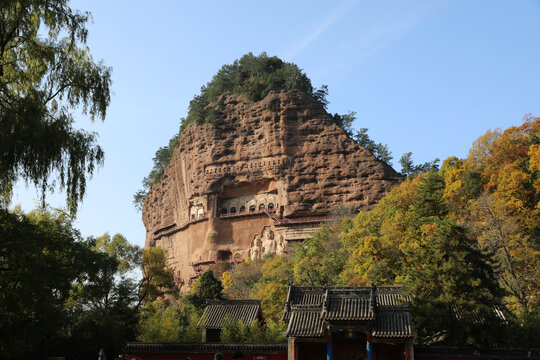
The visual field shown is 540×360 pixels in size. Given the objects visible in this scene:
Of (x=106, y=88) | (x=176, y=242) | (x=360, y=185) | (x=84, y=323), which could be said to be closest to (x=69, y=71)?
(x=106, y=88)

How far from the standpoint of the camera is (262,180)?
51219 millimetres

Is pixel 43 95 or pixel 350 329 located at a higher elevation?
pixel 43 95

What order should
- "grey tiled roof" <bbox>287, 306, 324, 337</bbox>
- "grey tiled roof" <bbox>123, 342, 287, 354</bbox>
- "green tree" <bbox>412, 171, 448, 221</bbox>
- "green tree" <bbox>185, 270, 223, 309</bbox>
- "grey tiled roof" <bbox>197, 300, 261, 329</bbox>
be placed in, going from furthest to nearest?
"green tree" <bbox>185, 270, 223, 309</bbox>
"green tree" <bbox>412, 171, 448, 221</bbox>
"grey tiled roof" <bbox>197, 300, 261, 329</bbox>
"grey tiled roof" <bbox>123, 342, 287, 354</bbox>
"grey tiled roof" <bbox>287, 306, 324, 337</bbox>

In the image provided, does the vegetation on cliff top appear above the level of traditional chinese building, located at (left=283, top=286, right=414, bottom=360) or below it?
above

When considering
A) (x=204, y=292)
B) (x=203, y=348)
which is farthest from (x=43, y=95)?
(x=204, y=292)

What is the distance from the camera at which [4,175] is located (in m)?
11.8

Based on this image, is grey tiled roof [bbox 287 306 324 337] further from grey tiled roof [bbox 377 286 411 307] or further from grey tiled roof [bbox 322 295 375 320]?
grey tiled roof [bbox 377 286 411 307]

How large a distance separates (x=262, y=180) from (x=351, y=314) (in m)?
34.4

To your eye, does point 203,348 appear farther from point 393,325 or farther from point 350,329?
point 393,325

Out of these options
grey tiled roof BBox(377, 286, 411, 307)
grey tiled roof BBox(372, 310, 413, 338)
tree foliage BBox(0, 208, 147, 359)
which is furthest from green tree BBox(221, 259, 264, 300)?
grey tiled roof BBox(372, 310, 413, 338)

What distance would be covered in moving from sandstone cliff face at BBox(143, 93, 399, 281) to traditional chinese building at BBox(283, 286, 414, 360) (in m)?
28.6

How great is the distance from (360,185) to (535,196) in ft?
63.9

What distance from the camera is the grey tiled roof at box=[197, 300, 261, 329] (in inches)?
893

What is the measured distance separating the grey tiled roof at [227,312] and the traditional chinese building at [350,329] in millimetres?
4738
